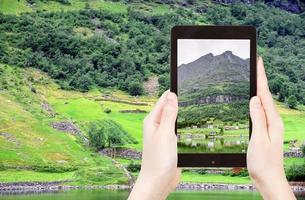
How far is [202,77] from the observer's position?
1553mm

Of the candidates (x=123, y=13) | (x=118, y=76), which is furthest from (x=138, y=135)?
(x=123, y=13)

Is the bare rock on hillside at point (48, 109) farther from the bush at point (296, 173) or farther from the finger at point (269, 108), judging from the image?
the finger at point (269, 108)

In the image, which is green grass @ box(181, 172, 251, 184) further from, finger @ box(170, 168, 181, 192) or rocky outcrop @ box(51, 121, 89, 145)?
finger @ box(170, 168, 181, 192)

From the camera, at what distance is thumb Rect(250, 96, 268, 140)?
1.11 metres

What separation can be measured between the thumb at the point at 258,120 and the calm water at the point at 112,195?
24.1 m

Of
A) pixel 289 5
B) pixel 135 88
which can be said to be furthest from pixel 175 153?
pixel 289 5

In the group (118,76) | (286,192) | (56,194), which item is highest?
(286,192)

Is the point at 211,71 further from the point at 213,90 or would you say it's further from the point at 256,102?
the point at 256,102

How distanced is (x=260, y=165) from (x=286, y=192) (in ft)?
0.15

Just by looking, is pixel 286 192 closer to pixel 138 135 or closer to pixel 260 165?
pixel 260 165

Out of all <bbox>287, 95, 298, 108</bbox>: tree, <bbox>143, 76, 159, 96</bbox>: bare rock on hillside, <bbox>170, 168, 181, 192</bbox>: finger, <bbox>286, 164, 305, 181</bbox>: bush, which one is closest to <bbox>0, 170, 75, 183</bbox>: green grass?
<bbox>143, 76, 159, 96</bbox>: bare rock on hillside

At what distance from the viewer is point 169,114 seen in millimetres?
1128

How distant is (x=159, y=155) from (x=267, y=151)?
107mm

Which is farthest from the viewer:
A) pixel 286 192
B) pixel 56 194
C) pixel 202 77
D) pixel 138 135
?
pixel 138 135
